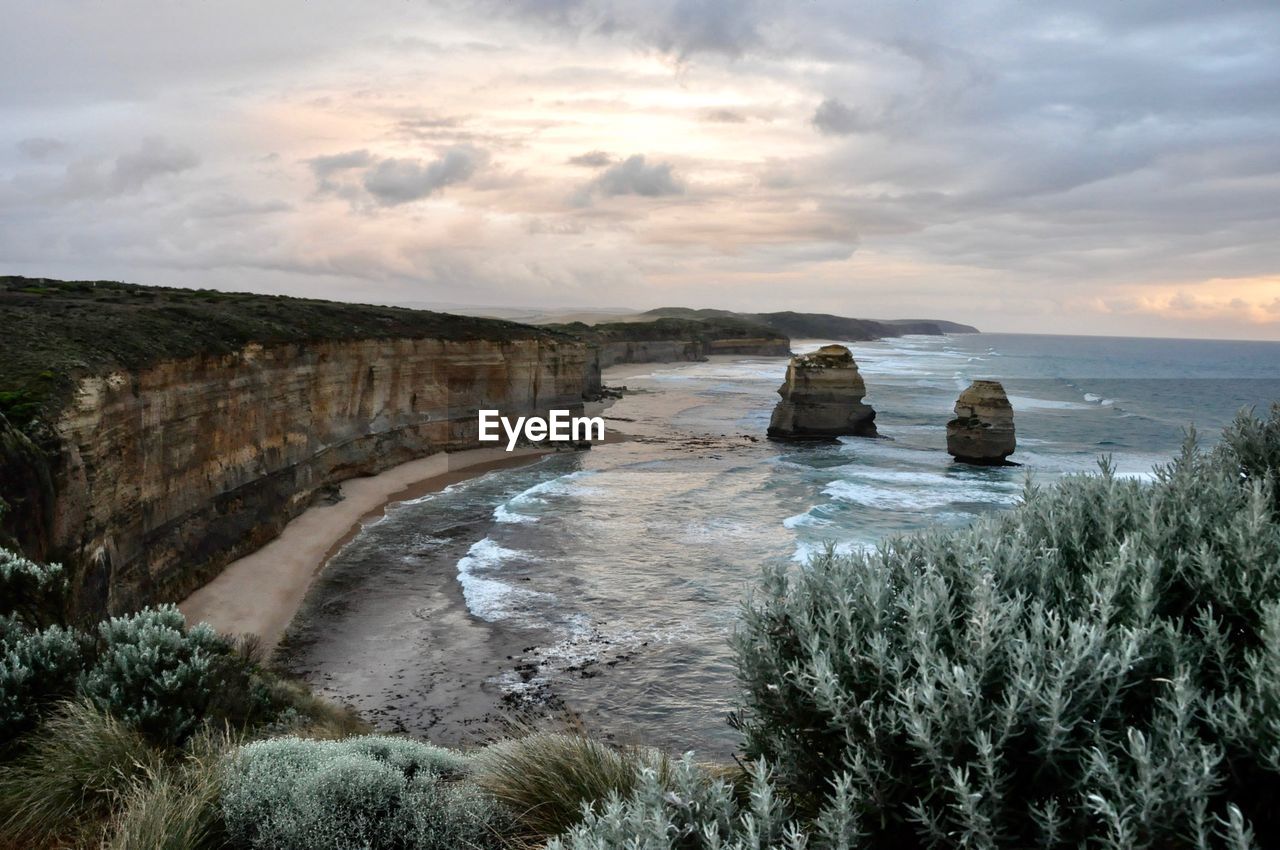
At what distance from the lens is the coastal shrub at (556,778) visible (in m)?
5.90

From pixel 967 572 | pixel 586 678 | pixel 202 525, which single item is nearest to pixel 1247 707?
pixel 967 572

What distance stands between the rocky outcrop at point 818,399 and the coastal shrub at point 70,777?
1774 inches

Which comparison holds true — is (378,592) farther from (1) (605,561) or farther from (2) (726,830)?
(2) (726,830)

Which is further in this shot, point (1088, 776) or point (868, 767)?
point (868, 767)

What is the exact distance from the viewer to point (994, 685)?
359 cm

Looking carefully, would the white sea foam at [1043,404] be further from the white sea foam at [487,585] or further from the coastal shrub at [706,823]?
the coastal shrub at [706,823]

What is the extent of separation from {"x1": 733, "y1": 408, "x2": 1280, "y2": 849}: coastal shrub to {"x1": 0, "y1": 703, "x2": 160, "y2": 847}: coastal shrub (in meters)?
4.54

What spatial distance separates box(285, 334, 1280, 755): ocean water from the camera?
50.3ft

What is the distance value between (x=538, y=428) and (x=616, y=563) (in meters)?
24.2

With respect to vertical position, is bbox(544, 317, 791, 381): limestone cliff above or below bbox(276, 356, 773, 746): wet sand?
above

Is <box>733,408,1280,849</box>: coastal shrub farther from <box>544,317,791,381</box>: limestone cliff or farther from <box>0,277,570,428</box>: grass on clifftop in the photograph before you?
<box>544,317,791,381</box>: limestone cliff

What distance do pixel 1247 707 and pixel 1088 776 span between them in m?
0.68

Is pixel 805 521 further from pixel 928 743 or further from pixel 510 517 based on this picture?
pixel 928 743

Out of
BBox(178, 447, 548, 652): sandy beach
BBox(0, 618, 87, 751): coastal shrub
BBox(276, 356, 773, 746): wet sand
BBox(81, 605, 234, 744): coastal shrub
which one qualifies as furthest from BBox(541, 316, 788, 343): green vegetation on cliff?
BBox(0, 618, 87, 751): coastal shrub
